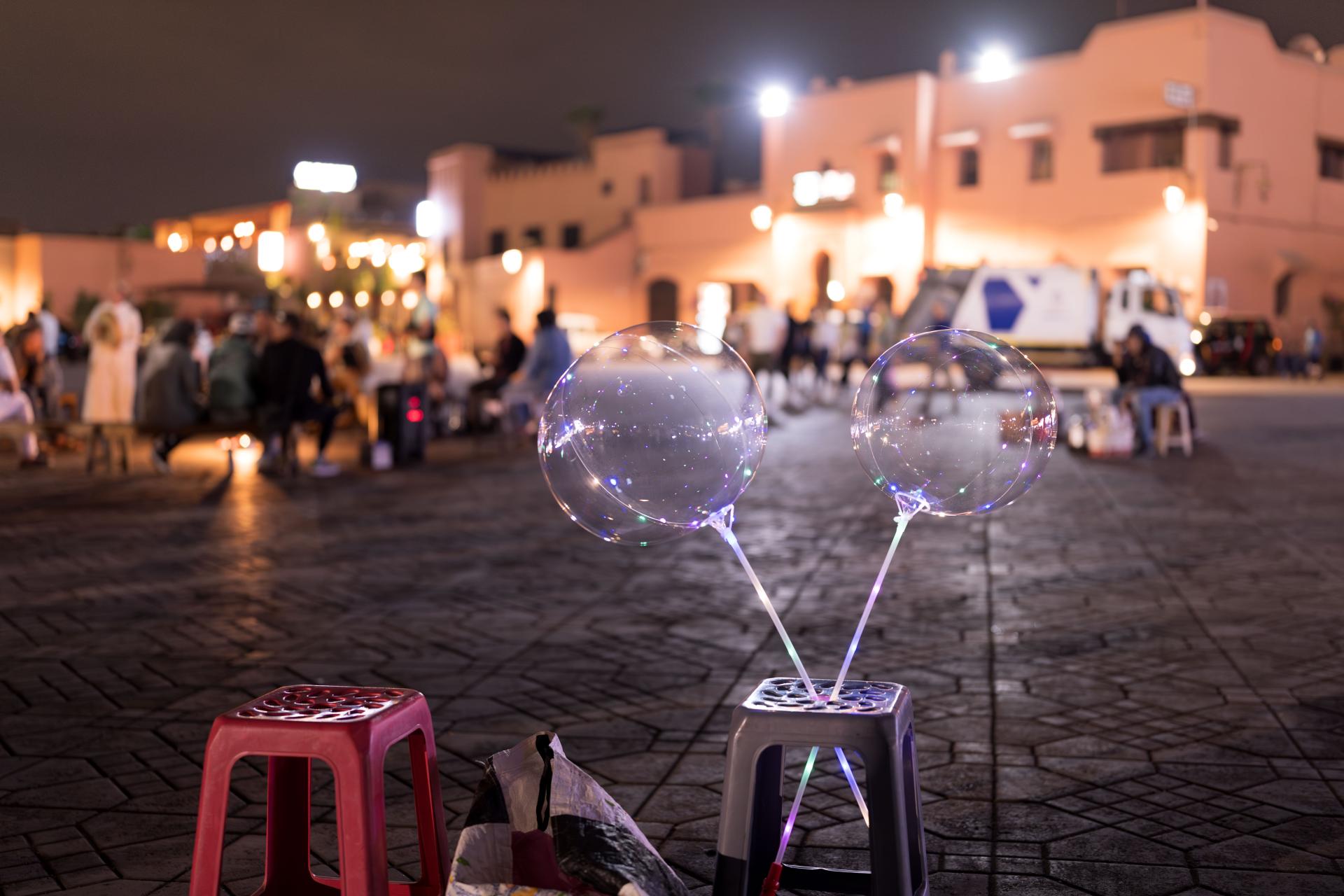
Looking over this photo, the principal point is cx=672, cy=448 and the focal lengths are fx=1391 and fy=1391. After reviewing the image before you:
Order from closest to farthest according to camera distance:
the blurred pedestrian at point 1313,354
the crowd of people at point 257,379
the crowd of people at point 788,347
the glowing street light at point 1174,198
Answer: the crowd of people at point 257,379 < the crowd of people at point 788,347 < the blurred pedestrian at point 1313,354 < the glowing street light at point 1174,198

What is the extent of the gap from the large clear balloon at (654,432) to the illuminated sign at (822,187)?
130 feet

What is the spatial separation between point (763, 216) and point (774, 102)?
139 inches

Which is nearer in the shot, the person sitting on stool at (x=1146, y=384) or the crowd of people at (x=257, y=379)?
the crowd of people at (x=257, y=379)

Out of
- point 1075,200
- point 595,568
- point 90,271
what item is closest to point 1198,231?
point 1075,200

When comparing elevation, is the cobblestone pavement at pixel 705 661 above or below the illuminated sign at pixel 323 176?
below

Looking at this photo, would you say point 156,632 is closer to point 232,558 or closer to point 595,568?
point 232,558

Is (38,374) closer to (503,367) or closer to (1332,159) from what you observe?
(503,367)

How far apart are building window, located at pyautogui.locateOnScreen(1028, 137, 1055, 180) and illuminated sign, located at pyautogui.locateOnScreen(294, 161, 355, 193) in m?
30.1

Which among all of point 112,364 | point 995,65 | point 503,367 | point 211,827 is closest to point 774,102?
point 995,65

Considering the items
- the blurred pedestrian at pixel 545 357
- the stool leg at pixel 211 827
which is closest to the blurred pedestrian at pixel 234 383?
the blurred pedestrian at pixel 545 357

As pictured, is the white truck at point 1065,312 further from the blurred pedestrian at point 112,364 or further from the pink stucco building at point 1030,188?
the blurred pedestrian at point 112,364

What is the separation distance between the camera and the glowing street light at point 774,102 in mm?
42750

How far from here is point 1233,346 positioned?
32.2 m

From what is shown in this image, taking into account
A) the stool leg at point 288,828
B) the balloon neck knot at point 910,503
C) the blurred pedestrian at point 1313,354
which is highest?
the blurred pedestrian at point 1313,354
